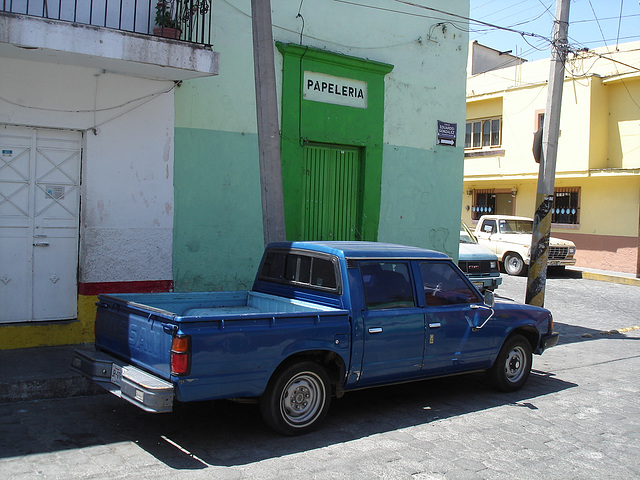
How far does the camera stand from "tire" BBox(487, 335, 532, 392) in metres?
7.01

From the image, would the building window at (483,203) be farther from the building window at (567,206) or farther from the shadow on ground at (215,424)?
the shadow on ground at (215,424)

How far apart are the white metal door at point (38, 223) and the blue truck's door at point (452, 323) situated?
467 cm

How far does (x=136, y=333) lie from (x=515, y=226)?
1746 cm

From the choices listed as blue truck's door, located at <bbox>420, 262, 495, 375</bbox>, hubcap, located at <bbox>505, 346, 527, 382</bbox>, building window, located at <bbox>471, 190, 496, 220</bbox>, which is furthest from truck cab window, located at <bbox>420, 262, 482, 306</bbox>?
building window, located at <bbox>471, 190, 496, 220</bbox>

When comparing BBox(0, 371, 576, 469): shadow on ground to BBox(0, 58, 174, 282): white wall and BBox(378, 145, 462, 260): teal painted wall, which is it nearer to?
BBox(0, 58, 174, 282): white wall

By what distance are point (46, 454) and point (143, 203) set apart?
14.1 feet

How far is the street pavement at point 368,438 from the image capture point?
15.4 ft

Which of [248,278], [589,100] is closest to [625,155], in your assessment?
[589,100]

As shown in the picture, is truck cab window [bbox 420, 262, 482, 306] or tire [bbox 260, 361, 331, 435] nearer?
tire [bbox 260, 361, 331, 435]

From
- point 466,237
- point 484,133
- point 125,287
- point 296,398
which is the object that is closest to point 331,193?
point 125,287

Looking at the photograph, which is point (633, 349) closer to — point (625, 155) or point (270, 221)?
point (270, 221)

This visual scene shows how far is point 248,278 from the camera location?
9609 mm

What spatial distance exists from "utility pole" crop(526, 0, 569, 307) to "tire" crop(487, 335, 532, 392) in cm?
378

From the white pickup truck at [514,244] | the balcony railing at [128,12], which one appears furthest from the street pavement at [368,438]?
the white pickup truck at [514,244]
